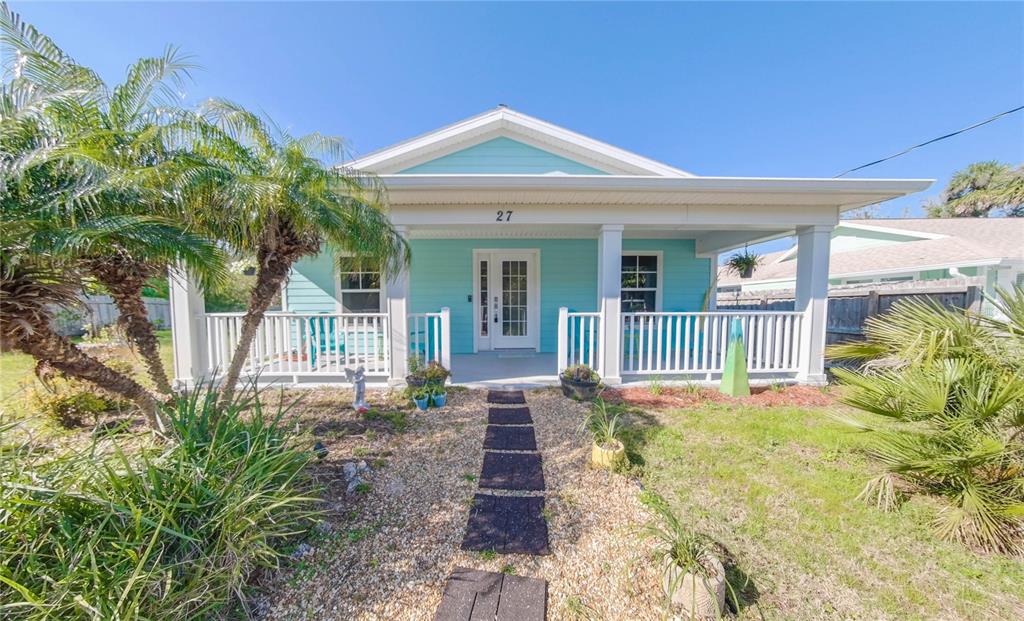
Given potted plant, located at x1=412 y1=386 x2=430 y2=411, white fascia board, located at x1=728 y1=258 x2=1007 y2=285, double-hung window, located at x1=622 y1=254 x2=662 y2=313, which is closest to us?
potted plant, located at x1=412 y1=386 x2=430 y2=411

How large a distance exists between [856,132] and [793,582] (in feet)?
57.7

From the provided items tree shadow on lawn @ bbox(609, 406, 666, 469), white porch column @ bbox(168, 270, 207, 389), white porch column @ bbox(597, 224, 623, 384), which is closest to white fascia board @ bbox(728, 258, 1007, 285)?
white porch column @ bbox(597, 224, 623, 384)

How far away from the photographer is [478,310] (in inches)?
294

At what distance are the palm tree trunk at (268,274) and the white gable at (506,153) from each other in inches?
155

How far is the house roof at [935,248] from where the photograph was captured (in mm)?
8547

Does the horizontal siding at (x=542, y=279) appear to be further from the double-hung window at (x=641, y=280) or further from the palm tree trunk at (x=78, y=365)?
the palm tree trunk at (x=78, y=365)

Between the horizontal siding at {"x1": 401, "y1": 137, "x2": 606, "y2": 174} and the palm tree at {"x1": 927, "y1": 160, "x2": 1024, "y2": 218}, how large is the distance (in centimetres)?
1976

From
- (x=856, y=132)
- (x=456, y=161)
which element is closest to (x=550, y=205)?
(x=456, y=161)

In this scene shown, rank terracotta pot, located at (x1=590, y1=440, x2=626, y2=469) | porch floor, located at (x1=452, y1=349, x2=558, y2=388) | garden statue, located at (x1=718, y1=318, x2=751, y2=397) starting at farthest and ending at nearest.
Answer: porch floor, located at (x1=452, y1=349, x2=558, y2=388), garden statue, located at (x1=718, y1=318, x2=751, y2=397), terracotta pot, located at (x1=590, y1=440, x2=626, y2=469)

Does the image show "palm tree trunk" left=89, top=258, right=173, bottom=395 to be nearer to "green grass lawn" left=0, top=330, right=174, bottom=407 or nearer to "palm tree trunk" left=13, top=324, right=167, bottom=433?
"palm tree trunk" left=13, top=324, right=167, bottom=433

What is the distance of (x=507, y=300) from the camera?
24.7ft

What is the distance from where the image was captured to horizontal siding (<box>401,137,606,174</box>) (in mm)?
6914

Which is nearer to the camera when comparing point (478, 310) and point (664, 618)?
point (664, 618)

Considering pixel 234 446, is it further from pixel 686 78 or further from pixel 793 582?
pixel 686 78
